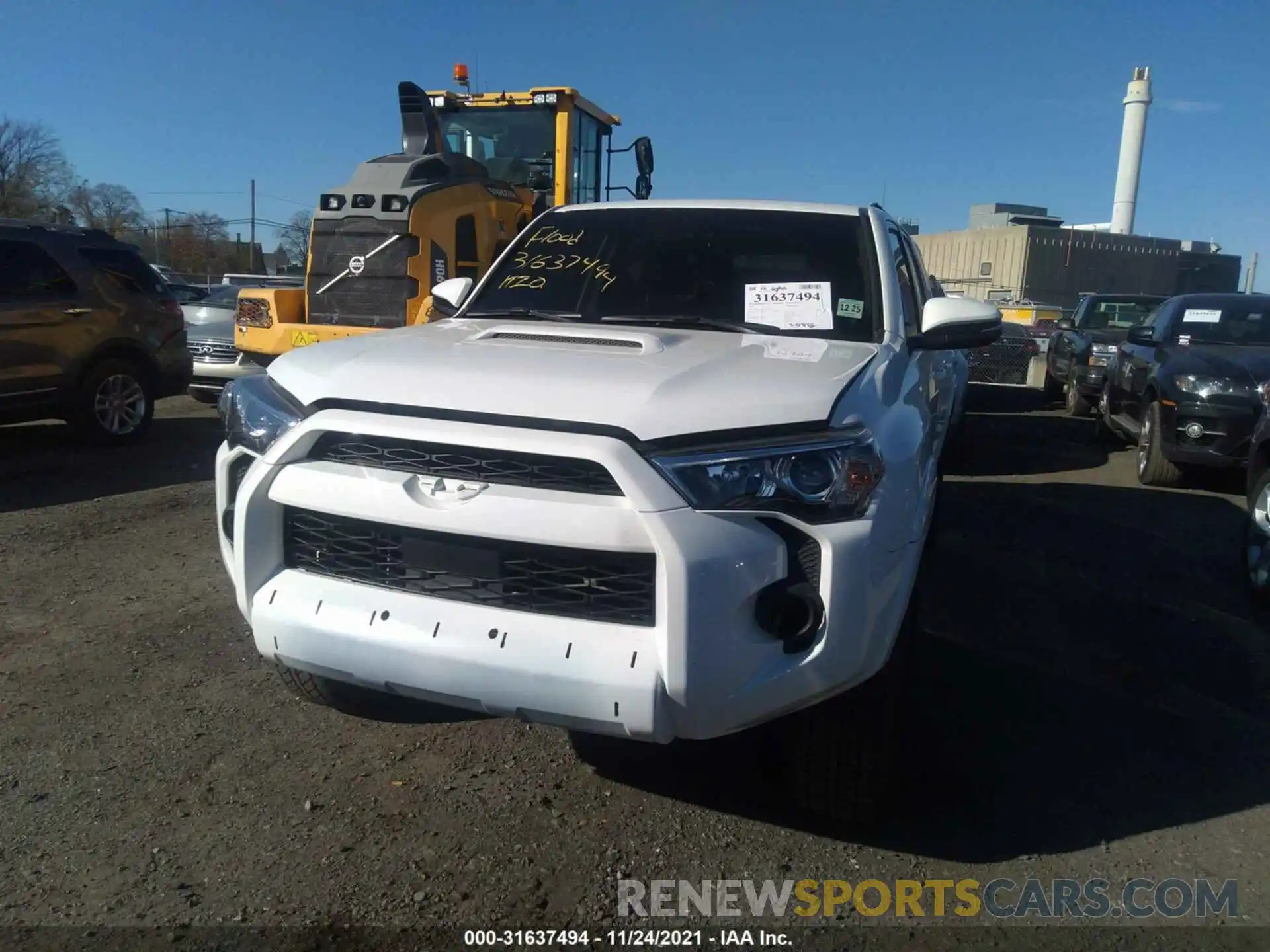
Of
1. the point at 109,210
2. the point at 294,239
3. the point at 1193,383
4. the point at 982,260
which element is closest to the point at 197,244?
the point at 109,210

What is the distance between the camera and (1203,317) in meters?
8.49

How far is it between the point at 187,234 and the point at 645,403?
2849 inches

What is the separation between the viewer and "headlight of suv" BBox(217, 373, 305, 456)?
2.70m

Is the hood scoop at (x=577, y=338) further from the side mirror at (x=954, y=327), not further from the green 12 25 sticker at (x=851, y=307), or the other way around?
the side mirror at (x=954, y=327)

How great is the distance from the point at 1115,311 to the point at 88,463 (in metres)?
11.8

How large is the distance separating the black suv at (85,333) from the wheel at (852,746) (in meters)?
7.30

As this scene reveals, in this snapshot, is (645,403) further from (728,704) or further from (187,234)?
(187,234)

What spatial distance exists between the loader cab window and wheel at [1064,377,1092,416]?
626 cm

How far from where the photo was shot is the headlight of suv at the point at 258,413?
106 inches

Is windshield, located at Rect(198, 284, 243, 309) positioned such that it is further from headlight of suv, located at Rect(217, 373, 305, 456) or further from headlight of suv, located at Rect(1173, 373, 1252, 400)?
headlight of suv, located at Rect(1173, 373, 1252, 400)

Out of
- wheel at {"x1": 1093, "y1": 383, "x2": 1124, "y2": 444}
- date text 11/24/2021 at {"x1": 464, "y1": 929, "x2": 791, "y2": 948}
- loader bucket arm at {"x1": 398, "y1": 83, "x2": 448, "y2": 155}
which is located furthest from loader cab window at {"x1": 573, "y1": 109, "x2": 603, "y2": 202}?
date text 11/24/2021 at {"x1": 464, "y1": 929, "x2": 791, "y2": 948}

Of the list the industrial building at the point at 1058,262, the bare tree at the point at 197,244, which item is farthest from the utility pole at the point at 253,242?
the industrial building at the point at 1058,262

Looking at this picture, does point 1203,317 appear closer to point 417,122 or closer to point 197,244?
point 417,122

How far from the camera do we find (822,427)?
2.35 m
